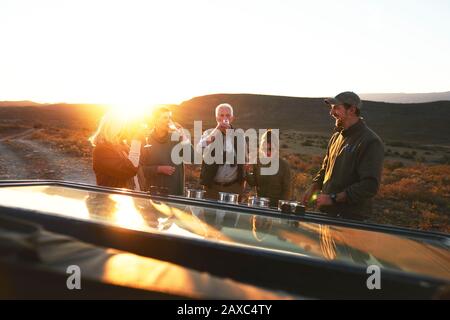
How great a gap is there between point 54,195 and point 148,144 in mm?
2961

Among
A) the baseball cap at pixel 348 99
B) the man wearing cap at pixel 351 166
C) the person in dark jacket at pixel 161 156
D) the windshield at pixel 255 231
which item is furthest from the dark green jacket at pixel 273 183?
the windshield at pixel 255 231

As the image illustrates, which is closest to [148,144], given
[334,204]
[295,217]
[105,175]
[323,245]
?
[105,175]

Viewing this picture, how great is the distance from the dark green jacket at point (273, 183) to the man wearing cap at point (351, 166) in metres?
1.30

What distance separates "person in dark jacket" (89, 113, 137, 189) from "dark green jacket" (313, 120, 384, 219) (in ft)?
6.67

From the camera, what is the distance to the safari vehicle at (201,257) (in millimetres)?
1363

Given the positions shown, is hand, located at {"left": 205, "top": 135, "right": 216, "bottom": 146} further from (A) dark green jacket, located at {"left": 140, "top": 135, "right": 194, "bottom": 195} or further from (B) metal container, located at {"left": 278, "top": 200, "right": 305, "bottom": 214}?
(B) metal container, located at {"left": 278, "top": 200, "right": 305, "bottom": 214}

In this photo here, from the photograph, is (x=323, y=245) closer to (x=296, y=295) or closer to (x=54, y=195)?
(x=296, y=295)

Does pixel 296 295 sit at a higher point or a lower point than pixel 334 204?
higher

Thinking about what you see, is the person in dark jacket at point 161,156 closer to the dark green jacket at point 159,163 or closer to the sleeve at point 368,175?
the dark green jacket at point 159,163

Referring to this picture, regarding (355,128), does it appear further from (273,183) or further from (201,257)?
(201,257)

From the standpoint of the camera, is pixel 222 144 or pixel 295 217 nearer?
pixel 295 217

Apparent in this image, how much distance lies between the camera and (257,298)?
1.31 metres

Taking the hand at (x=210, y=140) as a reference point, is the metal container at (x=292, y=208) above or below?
below
